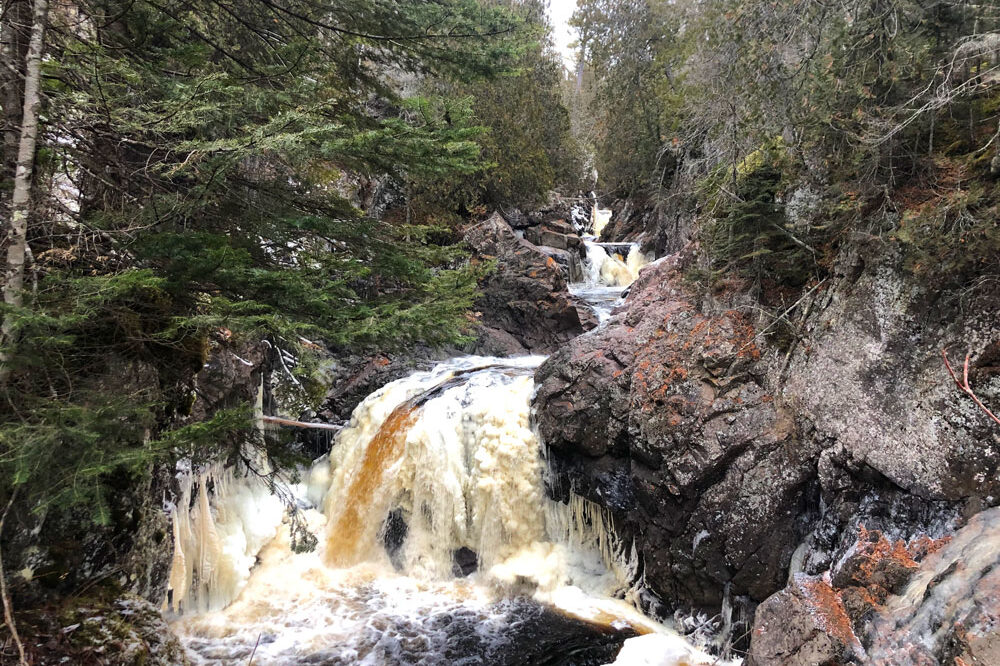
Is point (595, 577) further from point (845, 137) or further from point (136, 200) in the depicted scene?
point (136, 200)

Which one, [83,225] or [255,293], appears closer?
[83,225]

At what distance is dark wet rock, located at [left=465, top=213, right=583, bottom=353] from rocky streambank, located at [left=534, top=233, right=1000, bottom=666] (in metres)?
5.41

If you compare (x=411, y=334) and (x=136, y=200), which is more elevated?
(x=136, y=200)

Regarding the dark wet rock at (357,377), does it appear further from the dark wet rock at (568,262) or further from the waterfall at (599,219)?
the waterfall at (599,219)

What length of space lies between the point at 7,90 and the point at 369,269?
8.28 feet

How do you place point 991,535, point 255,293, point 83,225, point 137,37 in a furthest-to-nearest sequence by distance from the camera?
1. point 137,37
2. point 255,293
3. point 83,225
4. point 991,535

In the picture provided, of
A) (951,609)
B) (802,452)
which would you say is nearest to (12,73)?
(951,609)

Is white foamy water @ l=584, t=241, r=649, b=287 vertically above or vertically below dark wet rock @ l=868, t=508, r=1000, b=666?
above

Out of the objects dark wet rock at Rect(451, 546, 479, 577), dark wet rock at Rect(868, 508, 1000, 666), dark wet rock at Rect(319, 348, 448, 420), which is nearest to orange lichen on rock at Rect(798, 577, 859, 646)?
dark wet rock at Rect(868, 508, 1000, 666)

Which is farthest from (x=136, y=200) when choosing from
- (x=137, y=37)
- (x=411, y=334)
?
(x=411, y=334)

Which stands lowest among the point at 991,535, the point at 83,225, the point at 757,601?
the point at 757,601

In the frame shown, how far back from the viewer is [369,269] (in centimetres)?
418

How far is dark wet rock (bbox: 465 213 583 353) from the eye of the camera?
12.5 m

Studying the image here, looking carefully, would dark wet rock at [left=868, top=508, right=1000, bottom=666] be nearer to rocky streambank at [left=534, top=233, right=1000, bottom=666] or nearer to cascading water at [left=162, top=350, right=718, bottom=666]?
rocky streambank at [left=534, top=233, right=1000, bottom=666]
